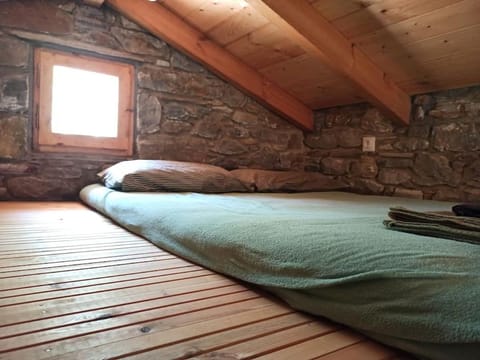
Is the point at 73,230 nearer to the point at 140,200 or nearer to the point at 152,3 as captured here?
the point at 140,200

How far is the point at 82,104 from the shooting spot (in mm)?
2900

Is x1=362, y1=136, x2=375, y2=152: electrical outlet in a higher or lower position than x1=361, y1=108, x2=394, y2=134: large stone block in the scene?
lower

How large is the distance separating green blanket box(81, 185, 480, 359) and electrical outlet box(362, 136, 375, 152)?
1.82 m

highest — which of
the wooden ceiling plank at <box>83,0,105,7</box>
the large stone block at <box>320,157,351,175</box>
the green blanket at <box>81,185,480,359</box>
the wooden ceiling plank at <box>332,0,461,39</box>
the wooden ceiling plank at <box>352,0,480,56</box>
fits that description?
the wooden ceiling plank at <box>83,0,105,7</box>

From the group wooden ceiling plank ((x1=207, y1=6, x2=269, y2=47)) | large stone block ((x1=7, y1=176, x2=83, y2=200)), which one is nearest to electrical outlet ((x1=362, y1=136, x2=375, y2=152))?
wooden ceiling plank ((x1=207, y1=6, x2=269, y2=47))

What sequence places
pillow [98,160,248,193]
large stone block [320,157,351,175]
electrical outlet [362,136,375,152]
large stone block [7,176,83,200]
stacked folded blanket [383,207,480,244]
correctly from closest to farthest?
stacked folded blanket [383,207,480,244]
pillow [98,160,248,193]
large stone block [7,176,83,200]
electrical outlet [362,136,375,152]
large stone block [320,157,351,175]

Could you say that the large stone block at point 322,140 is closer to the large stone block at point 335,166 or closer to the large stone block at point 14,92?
the large stone block at point 335,166

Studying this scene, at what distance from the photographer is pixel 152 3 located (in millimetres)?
2889

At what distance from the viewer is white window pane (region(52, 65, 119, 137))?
280 cm

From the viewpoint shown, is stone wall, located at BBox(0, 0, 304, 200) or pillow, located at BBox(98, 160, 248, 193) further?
stone wall, located at BBox(0, 0, 304, 200)

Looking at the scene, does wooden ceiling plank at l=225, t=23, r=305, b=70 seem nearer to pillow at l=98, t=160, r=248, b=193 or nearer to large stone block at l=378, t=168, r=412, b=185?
pillow at l=98, t=160, r=248, b=193

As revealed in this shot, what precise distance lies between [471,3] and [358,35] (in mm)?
683

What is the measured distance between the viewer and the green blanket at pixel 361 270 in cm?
68

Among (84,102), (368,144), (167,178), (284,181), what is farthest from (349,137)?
(84,102)
